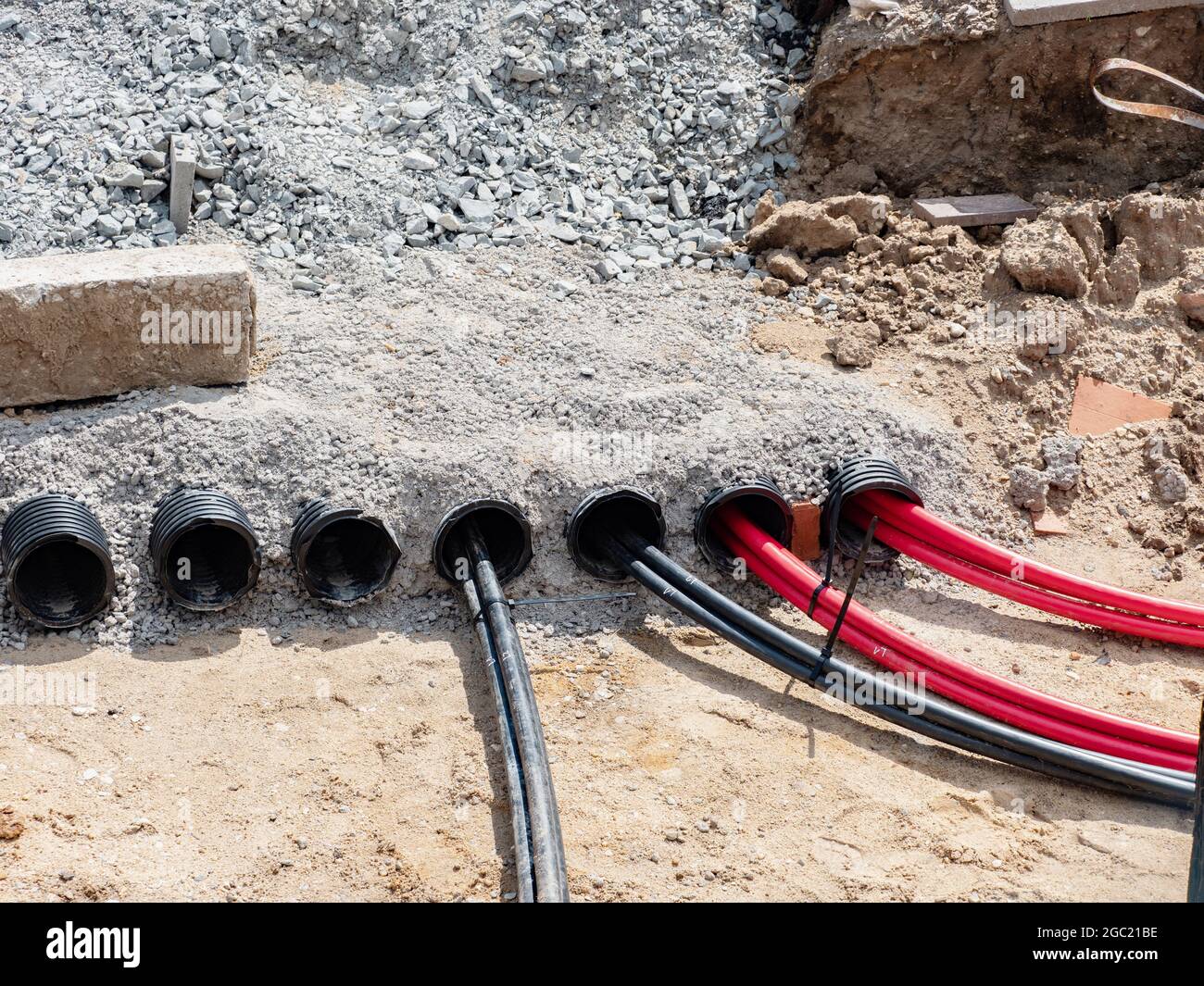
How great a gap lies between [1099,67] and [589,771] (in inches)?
231

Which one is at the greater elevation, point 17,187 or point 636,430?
point 17,187

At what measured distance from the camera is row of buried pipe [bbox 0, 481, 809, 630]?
5551 mm

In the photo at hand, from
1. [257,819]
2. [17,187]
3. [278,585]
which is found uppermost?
[17,187]

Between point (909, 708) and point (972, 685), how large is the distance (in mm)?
303

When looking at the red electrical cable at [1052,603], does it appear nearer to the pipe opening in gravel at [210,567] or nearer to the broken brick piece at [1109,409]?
the broken brick piece at [1109,409]

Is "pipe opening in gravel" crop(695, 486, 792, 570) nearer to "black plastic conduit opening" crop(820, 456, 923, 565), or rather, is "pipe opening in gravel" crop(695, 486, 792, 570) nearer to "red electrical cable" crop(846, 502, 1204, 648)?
"black plastic conduit opening" crop(820, 456, 923, 565)

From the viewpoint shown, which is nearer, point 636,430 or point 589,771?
point 589,771

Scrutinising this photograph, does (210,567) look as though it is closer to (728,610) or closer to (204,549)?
(204,549)

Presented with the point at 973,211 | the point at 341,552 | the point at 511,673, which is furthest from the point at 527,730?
the point at 973,211

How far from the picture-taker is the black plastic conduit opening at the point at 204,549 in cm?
557

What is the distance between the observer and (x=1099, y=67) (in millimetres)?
8070
